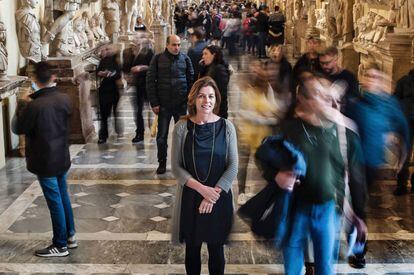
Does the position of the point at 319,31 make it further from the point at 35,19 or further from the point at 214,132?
the point at 214,132

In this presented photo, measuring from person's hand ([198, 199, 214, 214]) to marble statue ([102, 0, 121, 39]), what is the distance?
14.3 metres

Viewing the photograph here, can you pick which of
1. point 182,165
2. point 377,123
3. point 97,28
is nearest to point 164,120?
point 377,123

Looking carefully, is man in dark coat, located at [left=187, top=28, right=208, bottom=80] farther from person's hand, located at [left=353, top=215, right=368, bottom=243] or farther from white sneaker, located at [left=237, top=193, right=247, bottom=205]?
person's hand, located at [left=353, top=215, right=368, bottom=243]

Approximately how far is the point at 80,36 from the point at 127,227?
326 inches

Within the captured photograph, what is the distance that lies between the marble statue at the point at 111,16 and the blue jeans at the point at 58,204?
41.8 feet

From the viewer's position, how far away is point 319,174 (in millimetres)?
4508

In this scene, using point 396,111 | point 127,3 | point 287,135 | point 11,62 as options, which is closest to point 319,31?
point 127,3

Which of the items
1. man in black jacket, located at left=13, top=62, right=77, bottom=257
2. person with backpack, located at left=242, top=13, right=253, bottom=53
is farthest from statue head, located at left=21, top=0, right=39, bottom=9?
person with backpack, located at left=242, top=13, right=253, bottom=53

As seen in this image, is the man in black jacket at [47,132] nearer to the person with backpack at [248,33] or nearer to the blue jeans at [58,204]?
the blue jeans at [58,204]

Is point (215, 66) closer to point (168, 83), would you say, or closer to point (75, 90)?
point (168, 83)

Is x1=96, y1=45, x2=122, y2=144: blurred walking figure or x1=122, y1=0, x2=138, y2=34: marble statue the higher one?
x1=122, y1=0, x2=138, y2=34: marble statue

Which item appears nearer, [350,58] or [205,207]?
[205,207]

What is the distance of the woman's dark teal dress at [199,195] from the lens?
488 centimetres

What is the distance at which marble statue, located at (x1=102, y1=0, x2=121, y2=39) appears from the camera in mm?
18547
